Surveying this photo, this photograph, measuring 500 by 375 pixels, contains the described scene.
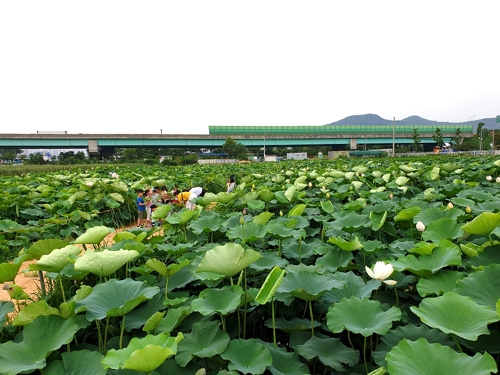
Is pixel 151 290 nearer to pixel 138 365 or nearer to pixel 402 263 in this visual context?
pixel 138 365

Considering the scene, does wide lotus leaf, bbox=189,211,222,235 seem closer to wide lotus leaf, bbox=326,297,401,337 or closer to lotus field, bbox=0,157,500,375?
lotus field, bbox=0,157,500,375

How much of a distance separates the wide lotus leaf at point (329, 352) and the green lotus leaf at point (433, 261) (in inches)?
18.9

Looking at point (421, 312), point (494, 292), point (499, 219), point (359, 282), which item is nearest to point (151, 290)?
point (359, 282)

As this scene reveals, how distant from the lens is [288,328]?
1455mm

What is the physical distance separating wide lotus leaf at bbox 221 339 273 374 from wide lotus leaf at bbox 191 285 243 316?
0.15 m

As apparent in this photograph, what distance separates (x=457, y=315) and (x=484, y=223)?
61 cm

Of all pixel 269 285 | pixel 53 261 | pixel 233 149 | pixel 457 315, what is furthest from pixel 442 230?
pixel 233 149

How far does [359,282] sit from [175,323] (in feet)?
2.95

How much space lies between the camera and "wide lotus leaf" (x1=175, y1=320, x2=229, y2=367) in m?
1.21

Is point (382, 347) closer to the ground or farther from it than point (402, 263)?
closer to the ground

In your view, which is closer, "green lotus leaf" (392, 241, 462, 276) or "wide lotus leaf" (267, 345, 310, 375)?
"wide lotus leaf" (267, 345, 310, 375)

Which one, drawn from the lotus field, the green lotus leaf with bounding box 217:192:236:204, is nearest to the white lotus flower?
the lotus field

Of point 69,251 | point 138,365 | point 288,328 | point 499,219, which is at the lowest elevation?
point 288,328

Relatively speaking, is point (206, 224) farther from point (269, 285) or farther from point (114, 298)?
point (269, 285)
